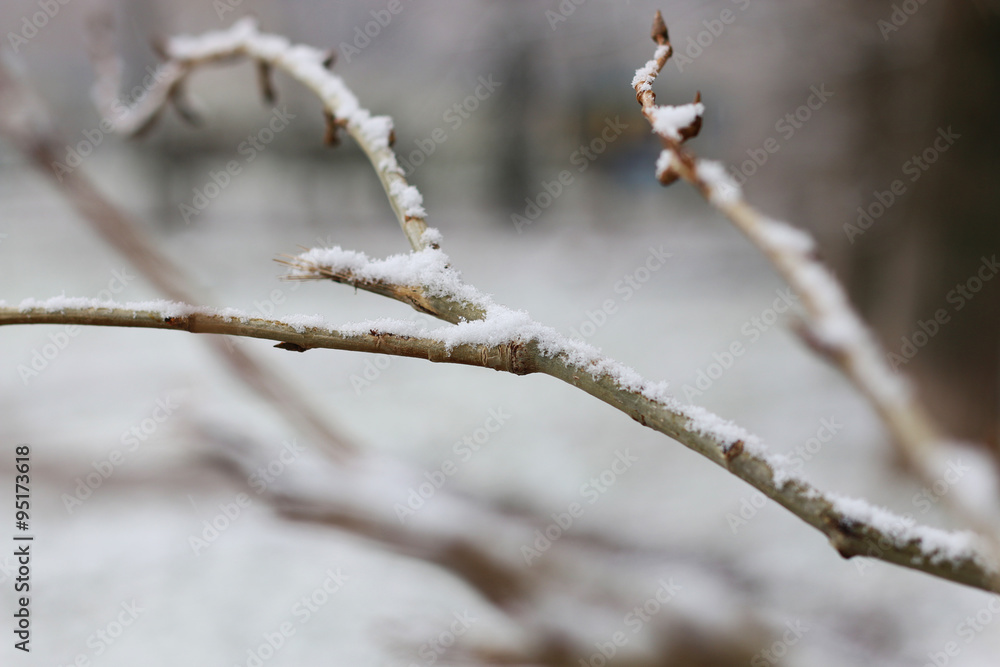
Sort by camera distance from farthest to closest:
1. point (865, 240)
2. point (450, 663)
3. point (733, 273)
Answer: point (733, 273) < point (865, 240) < point (450, 663)

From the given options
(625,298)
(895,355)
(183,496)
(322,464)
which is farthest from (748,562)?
(625,298)

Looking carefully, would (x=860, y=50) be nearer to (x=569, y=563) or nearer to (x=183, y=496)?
(x=569, y=563)
